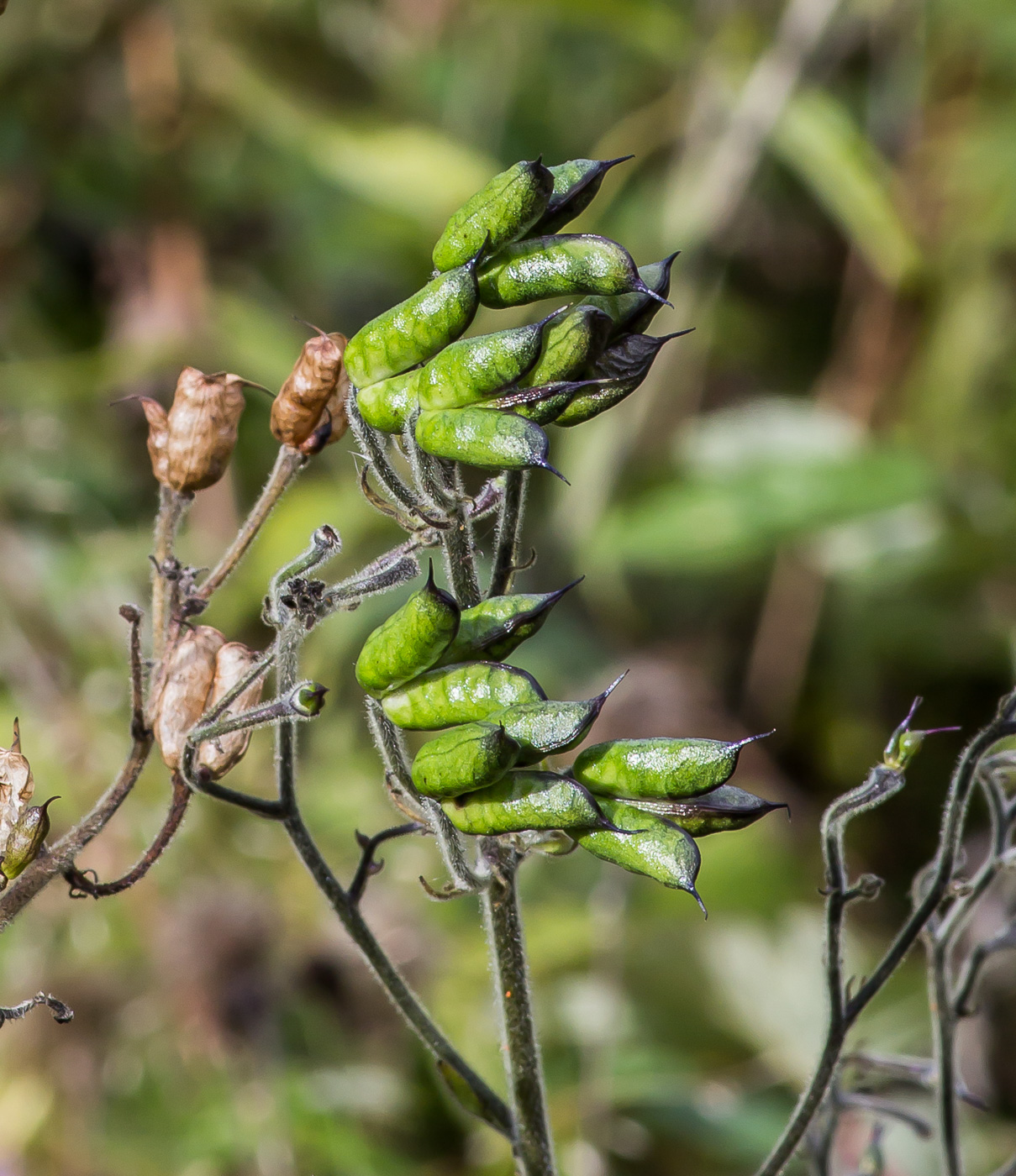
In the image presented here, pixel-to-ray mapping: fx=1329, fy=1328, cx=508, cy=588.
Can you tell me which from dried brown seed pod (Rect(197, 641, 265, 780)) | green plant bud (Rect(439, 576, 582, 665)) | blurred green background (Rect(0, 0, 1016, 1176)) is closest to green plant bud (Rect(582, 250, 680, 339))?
green plant bud (Rect(439, 576, 582, 665))

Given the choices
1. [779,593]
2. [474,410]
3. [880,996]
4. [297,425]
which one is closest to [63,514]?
[779,593]

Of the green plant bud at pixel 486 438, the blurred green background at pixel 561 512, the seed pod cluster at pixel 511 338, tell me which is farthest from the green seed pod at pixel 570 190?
the blurred green background at pixel 561 512

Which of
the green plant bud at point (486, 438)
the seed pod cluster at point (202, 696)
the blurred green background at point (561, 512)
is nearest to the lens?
the green plant bud at point (486, 438)

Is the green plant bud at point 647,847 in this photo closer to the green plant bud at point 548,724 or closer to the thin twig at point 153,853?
the green plant bud at point 548,724

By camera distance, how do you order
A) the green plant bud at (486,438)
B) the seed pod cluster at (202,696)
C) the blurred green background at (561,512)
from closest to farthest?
the green plant bud at (486,438) < the seed pod cluster at (202,696) < the blurred green background at (561,512)

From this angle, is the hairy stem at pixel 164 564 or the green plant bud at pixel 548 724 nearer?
the green plant bud at pixel 548 724

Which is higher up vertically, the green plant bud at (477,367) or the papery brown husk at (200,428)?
the papery brown husk at (200,428)
